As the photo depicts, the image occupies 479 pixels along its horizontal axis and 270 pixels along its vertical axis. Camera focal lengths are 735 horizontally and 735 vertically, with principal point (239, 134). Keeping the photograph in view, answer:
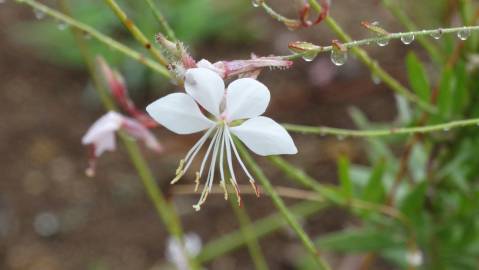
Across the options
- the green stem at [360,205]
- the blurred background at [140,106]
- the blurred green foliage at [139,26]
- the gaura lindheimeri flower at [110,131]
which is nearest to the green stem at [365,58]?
the green stem at [360,205]

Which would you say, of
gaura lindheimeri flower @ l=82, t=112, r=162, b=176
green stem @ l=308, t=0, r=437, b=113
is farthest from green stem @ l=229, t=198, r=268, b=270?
green stem @ l=308, t=0, r=437, b=113

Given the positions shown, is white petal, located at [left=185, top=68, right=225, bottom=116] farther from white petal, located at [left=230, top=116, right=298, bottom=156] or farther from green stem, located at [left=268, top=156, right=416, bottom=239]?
green stem, located at [left=268, top=156, right=416, bottom=239]

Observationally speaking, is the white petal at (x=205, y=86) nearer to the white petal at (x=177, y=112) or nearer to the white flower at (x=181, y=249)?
the white petal at (x=177, y=112)

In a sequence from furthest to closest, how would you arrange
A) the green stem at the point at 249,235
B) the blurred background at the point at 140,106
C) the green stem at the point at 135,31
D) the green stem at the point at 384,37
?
the blurred background at the point at 140,106, the green stem at the point at 249,235, the green stem at the point at 135,31, the green stem at the point at 384,37

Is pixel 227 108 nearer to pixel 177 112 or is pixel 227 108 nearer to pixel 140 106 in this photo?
pixel 177 112

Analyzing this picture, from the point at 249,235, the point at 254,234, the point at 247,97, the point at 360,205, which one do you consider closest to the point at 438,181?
the point at 360,205

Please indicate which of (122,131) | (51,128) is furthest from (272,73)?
(122,131)

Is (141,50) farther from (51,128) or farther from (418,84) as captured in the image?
(418,84)
